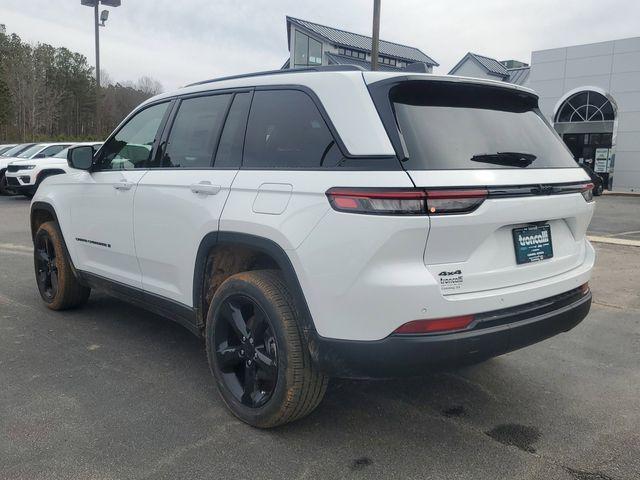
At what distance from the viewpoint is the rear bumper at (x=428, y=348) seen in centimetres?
249

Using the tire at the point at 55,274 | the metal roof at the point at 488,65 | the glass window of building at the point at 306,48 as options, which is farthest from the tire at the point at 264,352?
the metal roof at the point at 488,65

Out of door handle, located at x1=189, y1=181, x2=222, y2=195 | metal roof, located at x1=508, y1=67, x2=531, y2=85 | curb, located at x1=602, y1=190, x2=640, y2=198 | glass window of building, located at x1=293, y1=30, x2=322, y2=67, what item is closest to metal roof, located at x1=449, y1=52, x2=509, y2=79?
metal roof, located at x1=508, y1=67, x2=531, y2=85

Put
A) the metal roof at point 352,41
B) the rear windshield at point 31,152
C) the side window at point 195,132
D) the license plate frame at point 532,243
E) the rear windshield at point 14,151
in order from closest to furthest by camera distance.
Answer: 1. the license plate frame at point 532,243
2. the side window at point 195,132
3. the rear windshield at point 31,152
4. the rear windshield at point 14,151
5. the metal roof at point 352,41

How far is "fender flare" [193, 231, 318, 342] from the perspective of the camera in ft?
8.79

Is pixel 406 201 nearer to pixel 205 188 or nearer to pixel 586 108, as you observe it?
pixel 205 188

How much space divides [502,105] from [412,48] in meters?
42.1

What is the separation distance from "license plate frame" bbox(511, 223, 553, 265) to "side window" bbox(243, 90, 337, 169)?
0.99 meters

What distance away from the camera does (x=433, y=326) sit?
249 centimetres

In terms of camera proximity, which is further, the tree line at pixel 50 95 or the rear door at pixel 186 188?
the tree line at pixel 50 95

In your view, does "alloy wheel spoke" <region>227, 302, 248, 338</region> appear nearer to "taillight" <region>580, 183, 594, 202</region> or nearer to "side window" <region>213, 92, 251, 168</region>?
"side window" <region>213, 92, 251, 168</region>

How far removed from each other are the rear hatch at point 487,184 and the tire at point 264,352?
77 centimetres

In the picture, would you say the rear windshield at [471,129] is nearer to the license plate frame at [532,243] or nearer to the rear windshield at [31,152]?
the license plate frame at [532,243]

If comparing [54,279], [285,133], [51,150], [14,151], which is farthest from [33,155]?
[285,133]

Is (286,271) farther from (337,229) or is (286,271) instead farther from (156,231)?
(156,231)
